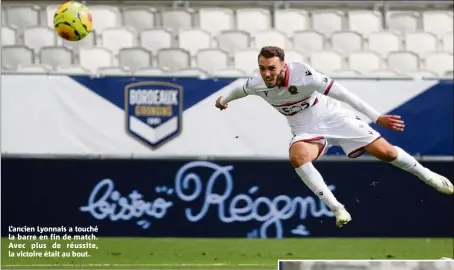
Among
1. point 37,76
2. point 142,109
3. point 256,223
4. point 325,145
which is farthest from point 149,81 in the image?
point 325,145

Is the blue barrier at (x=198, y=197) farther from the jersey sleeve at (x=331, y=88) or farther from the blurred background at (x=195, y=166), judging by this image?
the jersey sleeve at (x=331, y=88)

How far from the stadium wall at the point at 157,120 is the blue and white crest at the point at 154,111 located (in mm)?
13

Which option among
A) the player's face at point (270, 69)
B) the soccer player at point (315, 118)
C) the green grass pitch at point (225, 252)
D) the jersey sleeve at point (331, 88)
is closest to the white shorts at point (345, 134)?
Result: the soccer player at point (315, 118)

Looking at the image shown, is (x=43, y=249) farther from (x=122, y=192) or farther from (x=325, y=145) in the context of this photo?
(x=325, y=145)

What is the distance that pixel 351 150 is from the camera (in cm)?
973

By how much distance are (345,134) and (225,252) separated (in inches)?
107

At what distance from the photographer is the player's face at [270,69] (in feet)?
29.6

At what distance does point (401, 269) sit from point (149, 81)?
8.57 metres

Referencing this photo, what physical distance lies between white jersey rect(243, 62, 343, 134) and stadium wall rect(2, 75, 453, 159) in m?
3.29

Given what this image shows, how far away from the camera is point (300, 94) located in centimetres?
945

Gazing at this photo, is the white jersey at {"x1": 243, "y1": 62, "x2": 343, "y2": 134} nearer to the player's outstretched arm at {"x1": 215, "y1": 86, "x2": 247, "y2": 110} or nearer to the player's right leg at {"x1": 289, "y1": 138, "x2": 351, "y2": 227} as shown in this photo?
the player's outstretched arm at {"x1": 215, "y1": 86, "x2": 247, "y2": 110}

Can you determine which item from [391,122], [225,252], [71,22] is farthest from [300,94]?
[225,252]

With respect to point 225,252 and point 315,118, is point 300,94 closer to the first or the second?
point 315,118

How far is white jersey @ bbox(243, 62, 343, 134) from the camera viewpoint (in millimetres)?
9266
